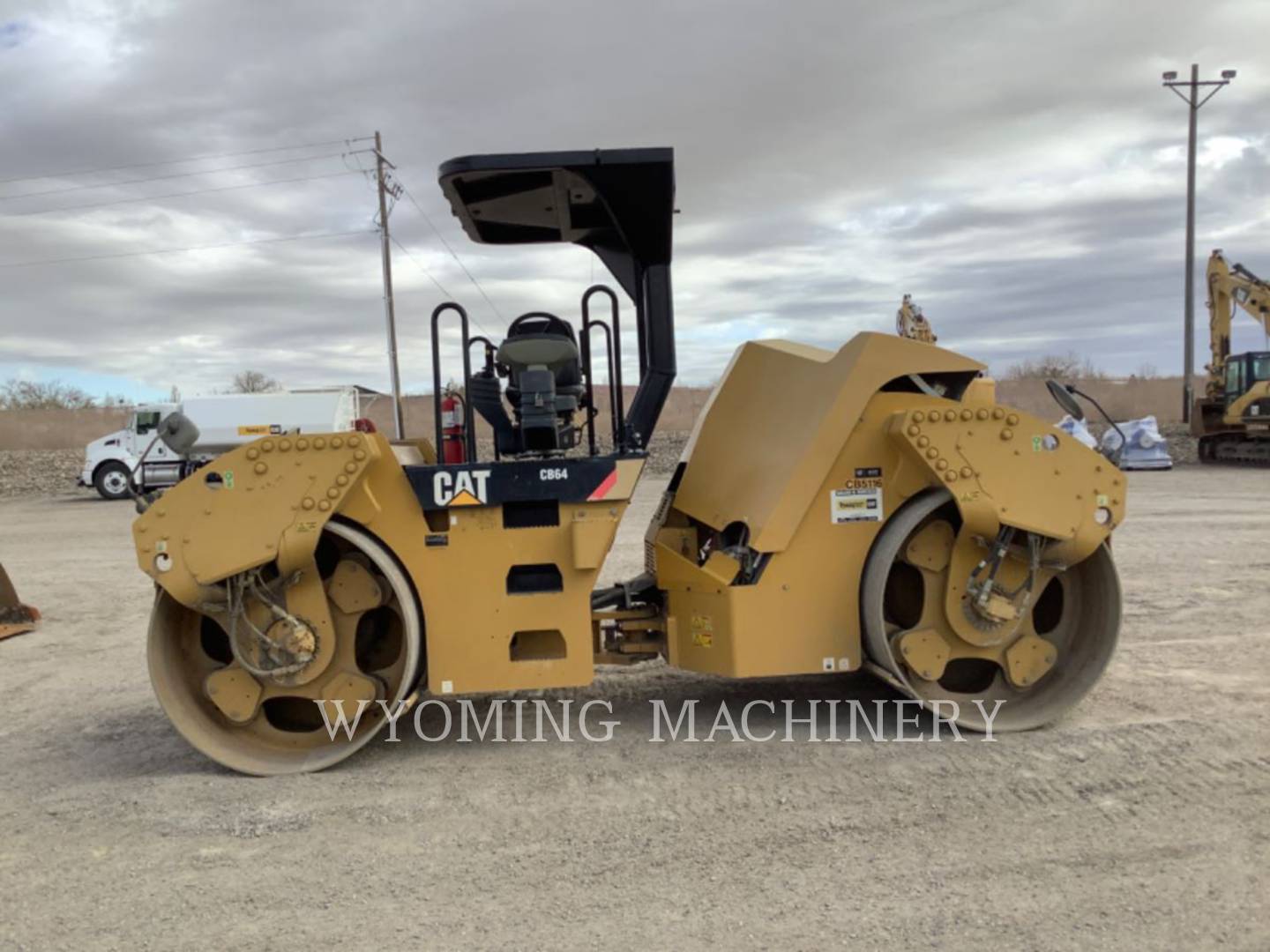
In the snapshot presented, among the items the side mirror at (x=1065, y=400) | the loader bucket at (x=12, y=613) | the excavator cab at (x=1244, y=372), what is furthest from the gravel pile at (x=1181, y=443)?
the loader bucket at (x=12, y=613)

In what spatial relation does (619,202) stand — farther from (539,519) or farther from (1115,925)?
(1115,925)

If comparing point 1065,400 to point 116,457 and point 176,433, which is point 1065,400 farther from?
point 116,457

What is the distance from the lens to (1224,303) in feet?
75.3

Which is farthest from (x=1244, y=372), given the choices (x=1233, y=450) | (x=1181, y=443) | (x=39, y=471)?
(x=39, y=471)

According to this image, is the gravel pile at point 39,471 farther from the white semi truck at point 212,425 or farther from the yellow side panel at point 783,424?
the yellow side panel at point 783,424

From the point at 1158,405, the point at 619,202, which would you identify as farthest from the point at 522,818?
the point at 1158,405

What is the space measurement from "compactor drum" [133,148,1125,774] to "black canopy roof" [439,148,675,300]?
0.01m

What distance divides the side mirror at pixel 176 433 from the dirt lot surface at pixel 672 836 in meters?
1.42

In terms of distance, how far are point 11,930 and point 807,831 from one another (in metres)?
2.52

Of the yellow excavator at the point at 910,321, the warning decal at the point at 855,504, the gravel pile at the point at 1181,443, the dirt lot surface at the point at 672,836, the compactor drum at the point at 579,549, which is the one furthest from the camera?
the gravel pile at the point at 1181,443

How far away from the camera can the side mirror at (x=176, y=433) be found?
409 centimetres

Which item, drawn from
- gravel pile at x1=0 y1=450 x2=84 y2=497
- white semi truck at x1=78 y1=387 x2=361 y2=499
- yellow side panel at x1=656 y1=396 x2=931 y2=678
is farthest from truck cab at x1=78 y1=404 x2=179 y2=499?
yellow side panel at x1=656 y1=396 x2=931 y2=678

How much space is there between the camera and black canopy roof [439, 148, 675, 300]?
4.02 metres

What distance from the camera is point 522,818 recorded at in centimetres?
352
